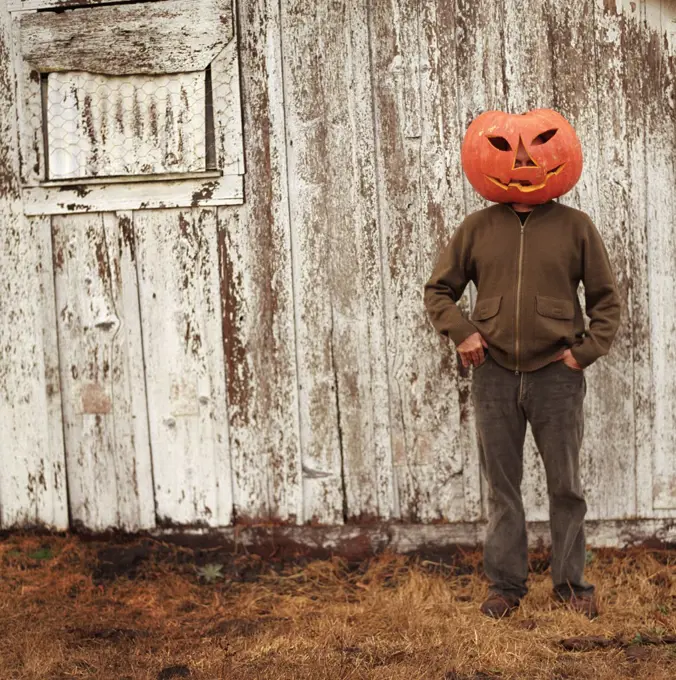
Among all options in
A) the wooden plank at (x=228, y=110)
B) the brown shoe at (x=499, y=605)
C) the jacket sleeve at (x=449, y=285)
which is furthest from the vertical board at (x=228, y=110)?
the brown shoe at (x=499, y=605)

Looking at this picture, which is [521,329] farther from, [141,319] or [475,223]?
[141,319]

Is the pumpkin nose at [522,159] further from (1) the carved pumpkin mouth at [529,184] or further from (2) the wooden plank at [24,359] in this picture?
(2) the wooden plank at [24,359]

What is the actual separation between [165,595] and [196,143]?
2.10 meters

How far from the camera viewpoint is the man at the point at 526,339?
12.8 feet

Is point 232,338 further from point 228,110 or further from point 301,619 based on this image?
point 301,619

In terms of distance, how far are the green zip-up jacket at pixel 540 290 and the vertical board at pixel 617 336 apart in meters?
0.67

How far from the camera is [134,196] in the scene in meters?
4.75

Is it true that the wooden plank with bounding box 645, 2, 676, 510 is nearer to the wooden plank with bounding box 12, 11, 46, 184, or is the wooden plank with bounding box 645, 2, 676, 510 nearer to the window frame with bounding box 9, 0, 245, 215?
the window frame with bounding box 9, 0, 245, 215

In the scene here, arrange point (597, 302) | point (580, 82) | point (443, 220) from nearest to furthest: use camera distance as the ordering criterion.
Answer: point (597, 302), point (580, 82), point (443, 220)

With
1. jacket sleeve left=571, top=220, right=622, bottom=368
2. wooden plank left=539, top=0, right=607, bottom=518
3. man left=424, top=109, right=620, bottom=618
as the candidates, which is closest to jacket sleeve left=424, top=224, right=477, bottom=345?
man left=424, top=109, right=620, bottom=618

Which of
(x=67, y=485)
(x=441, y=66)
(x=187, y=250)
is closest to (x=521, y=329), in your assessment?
(x=441, y=66)

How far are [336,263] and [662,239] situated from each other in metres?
1.50

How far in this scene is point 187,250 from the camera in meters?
4.76

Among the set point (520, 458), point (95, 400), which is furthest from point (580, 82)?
point (95, 400)
